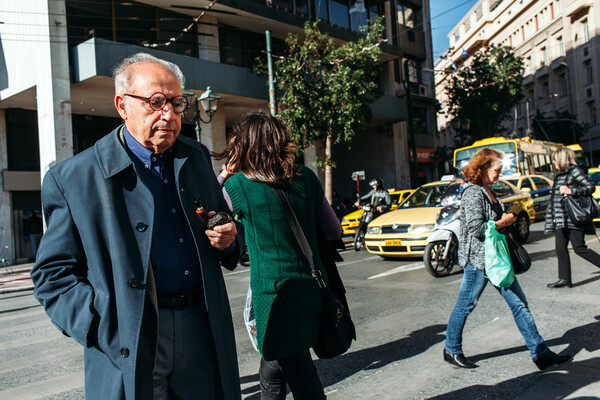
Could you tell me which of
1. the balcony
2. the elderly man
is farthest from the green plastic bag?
the balcony

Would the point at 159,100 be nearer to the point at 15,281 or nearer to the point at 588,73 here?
the point at 15,281

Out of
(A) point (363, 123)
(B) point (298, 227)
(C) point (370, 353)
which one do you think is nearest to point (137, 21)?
(A) point (363, 123)

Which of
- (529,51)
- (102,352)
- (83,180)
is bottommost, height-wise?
(102,352)

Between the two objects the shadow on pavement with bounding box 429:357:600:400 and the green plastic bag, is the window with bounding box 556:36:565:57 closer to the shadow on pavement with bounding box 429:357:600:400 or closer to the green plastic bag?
the green plastic bag

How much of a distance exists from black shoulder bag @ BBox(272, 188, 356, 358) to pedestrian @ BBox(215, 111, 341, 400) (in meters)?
0.02

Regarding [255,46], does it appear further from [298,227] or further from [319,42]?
[298,227]

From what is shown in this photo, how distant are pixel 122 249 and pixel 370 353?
3439 mm

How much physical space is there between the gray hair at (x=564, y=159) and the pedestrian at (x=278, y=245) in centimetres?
501

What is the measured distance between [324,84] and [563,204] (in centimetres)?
1257

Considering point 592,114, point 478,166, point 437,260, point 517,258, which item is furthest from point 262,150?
point 592,114

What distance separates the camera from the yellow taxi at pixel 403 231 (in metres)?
10.0

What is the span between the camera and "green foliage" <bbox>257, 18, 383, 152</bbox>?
17.9 m

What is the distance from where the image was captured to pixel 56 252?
1.81 metres

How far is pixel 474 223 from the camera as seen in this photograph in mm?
4242
